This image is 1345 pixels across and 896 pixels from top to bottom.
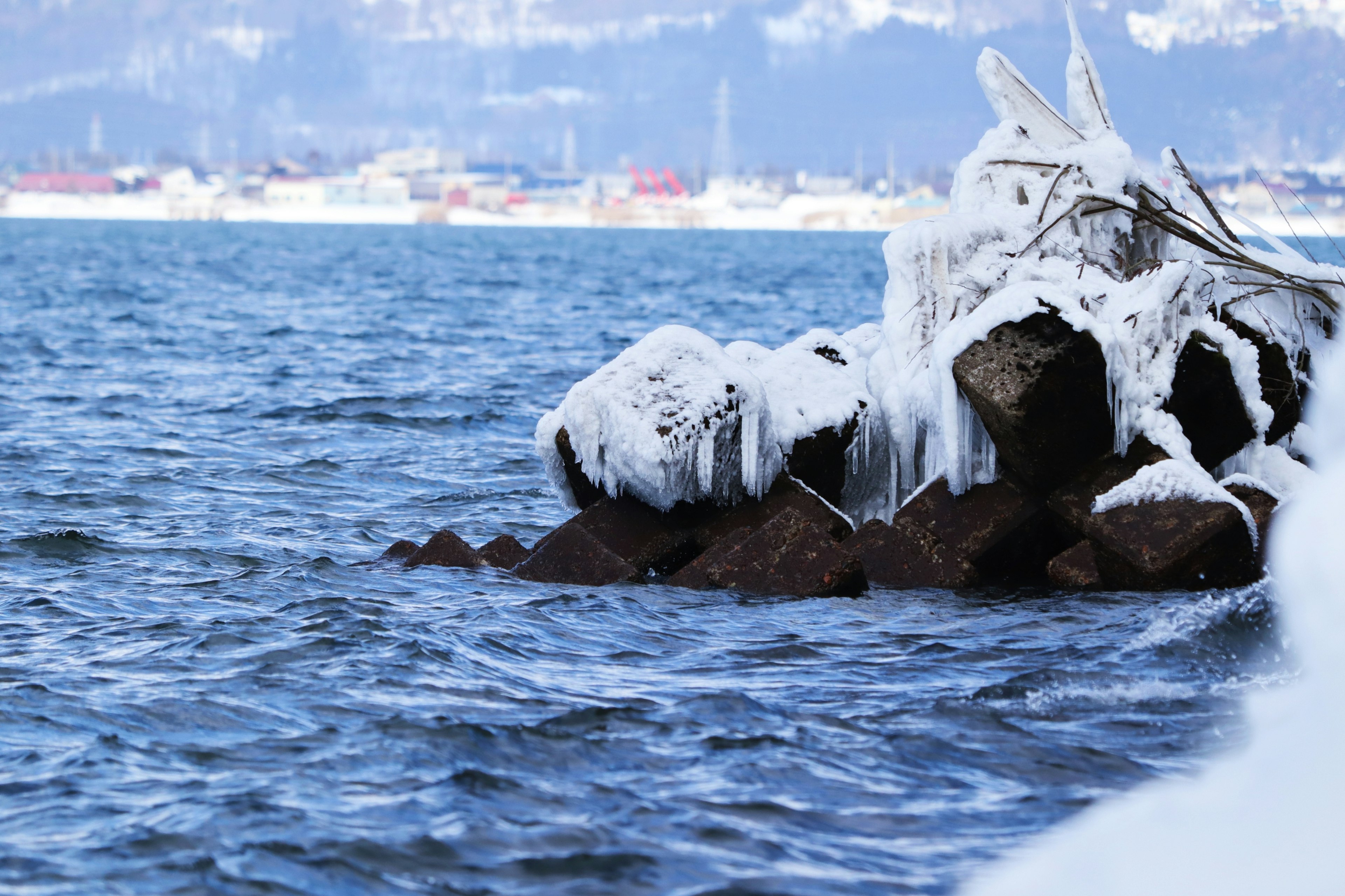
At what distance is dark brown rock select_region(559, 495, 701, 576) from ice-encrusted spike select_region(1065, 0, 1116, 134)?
439 cm

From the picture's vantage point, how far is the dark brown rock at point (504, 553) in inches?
403

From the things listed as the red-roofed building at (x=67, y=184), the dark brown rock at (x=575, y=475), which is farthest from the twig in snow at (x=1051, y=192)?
the red-roofed building at (x=67, y=184)

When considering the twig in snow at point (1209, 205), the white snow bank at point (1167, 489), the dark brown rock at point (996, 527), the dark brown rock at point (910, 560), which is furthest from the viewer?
the twig in snow at point (1209, 205)

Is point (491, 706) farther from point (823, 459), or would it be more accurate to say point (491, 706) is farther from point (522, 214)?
point (522, 214)

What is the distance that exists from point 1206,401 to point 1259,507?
739 mm

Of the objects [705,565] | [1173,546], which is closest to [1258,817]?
[1173,546]

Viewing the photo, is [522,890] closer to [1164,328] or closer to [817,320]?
[1164,328]

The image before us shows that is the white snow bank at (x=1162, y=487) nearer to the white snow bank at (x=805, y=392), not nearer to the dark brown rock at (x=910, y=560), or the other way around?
the dark brown rock at (x=910, y=560)

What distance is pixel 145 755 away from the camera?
248 inches

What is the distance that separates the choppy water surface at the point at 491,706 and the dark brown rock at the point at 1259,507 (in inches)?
26.8

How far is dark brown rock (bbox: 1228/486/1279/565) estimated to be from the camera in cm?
890

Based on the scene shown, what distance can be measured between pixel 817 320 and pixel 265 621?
86.6ft

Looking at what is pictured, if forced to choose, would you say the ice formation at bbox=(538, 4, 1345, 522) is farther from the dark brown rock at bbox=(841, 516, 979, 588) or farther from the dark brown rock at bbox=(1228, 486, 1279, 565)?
the dark brown rock at bbox=(841, 516, 979, 588)

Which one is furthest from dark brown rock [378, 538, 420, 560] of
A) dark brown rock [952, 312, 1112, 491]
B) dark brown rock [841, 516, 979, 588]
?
dark brown rock [952, 312, 1112, 491]
